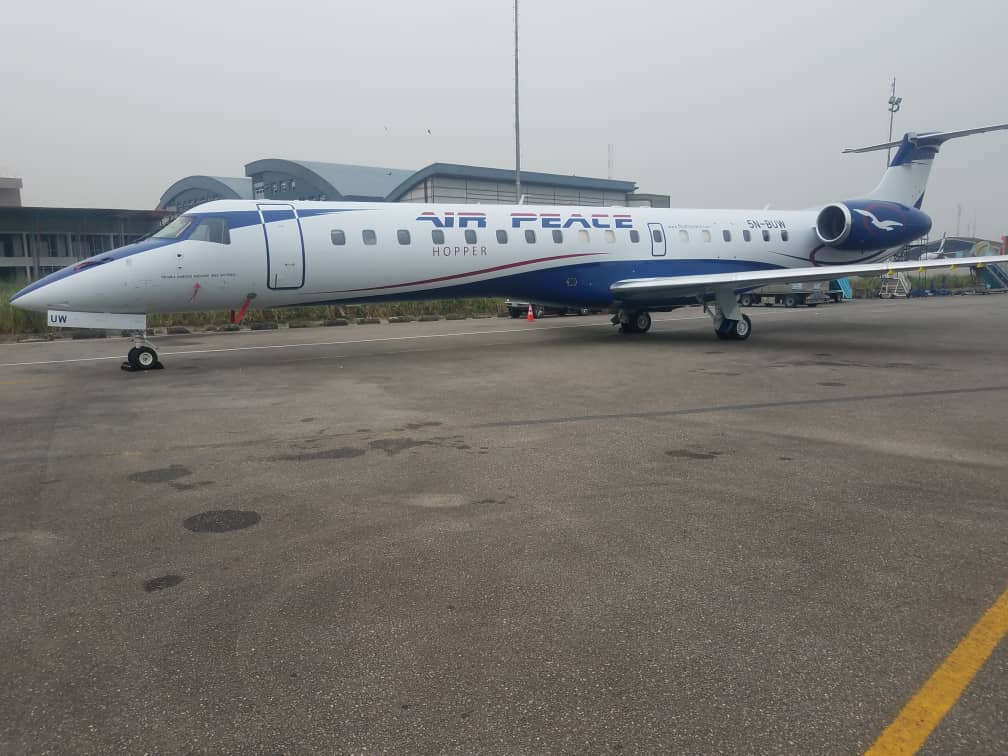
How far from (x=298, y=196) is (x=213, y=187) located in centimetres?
1114

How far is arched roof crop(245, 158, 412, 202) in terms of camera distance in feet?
173

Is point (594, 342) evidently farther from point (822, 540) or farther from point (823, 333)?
point (822, 540)

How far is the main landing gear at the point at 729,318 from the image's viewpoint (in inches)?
616

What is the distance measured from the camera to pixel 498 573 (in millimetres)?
3898

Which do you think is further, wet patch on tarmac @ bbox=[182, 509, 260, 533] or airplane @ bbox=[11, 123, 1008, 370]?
airplane @ bbox=[11, 123, 1008, 370]

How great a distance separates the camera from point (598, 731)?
8.46 feet

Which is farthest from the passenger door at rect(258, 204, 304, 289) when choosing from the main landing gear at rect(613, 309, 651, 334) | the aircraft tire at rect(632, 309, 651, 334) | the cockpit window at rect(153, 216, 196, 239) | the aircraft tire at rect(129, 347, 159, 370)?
the aircraft tire at rect(632, 309, 651, 334)

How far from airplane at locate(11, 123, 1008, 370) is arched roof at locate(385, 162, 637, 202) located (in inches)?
1112

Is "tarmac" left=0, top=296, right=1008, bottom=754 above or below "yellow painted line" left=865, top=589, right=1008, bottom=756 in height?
above

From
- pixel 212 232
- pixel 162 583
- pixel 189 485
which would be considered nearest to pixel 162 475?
pixel 189 485

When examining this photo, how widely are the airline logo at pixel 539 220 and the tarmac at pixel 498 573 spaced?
19.8 ft

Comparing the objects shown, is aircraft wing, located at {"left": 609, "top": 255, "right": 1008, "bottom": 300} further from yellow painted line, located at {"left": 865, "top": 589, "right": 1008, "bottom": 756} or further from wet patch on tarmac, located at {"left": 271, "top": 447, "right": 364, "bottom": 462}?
yellow painted line, located at {"left": 865, "top": 589, "right": 1008, "bottom": 756}

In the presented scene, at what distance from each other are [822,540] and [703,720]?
2075 millimetres

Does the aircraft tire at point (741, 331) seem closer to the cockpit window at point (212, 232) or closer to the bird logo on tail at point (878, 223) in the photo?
the bird logo on tail at point (878, 223)
